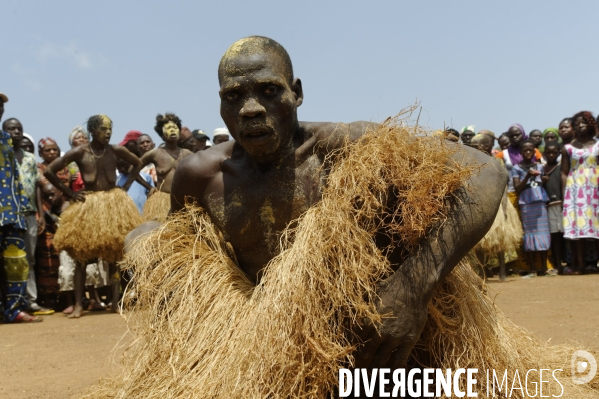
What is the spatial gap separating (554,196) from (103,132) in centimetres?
609

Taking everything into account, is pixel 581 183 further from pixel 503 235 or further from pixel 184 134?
pixel 184 134

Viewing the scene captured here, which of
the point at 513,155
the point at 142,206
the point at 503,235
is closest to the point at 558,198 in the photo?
the point at 513,155

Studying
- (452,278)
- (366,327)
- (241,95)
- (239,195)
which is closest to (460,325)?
(452,278)

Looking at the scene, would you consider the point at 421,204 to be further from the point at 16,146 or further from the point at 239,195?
the point at 16,146

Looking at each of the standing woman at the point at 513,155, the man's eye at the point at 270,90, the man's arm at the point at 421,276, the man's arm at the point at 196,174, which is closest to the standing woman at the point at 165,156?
the standing woman at the point at 513,155

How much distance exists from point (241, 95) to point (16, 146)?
633 centimetres

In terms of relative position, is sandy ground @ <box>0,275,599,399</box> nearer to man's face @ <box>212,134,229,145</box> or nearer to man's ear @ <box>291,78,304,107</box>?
man's ear @ <box>291,78,304,107</box>

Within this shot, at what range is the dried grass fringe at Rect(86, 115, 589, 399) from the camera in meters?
2.25

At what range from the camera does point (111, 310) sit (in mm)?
7836

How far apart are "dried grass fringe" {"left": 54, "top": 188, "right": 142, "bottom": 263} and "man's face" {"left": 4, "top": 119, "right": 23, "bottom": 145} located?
149 centimetres

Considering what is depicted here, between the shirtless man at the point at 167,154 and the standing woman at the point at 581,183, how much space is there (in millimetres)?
5060

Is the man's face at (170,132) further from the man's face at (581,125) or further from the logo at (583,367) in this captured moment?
the logo at (583,367)

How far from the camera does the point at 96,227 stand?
7.19 m

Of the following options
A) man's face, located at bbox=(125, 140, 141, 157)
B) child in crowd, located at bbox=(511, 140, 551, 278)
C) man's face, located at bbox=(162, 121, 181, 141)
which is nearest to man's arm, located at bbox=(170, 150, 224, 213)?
man's face, located at bbox=(162, 121, 181, 141)
